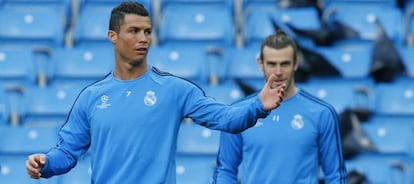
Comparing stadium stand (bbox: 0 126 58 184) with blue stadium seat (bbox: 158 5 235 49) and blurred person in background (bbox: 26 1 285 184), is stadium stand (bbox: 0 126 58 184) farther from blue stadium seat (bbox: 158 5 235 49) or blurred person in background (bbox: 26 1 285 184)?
blurred person in background (bbox: 26 1 285 184)

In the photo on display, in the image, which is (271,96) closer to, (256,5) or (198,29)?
(198,29)

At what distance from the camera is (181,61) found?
9.12 metres

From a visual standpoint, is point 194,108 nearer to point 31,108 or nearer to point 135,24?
point 135,24

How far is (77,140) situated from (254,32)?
4777 millimetres

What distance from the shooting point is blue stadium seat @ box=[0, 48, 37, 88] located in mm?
9086

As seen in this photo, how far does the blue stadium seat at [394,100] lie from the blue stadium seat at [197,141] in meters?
1.48

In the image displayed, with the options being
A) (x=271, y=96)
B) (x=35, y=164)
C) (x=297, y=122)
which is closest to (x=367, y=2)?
(x=297, y=122)

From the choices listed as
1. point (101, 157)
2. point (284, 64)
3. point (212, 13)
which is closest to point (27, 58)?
point (212, 13)

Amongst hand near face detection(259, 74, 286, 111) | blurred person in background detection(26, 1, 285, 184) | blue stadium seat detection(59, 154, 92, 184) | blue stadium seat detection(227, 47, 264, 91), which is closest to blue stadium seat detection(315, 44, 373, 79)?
blue stadium seat detection(227, 47, 264, 91)

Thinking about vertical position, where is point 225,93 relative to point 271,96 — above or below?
below

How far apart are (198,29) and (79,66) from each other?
3.83 ft

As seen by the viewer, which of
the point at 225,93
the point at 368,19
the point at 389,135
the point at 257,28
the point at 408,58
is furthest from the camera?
the point at 368,19

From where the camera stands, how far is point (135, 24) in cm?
465

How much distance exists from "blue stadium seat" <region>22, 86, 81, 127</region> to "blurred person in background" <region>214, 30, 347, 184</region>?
330 cm
